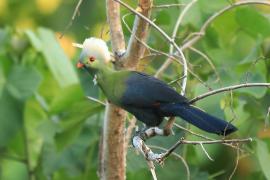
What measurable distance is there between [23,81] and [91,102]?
0.49 meters

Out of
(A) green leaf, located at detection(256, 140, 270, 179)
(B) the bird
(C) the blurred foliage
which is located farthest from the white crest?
(A) green leaf, located at detection(256, 140, 270, 179)

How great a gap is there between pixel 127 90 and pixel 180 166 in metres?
1.21

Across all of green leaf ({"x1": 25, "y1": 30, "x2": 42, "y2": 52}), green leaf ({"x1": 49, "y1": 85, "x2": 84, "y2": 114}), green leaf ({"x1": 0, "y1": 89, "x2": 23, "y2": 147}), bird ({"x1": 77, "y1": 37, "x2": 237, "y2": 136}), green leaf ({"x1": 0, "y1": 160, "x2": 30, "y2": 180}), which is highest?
bird ({"x1": 77, "y1": 37, "x2": 237, "y2": 136})

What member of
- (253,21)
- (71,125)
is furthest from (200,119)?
(71,125)

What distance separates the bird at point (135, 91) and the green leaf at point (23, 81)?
1448 millimetres

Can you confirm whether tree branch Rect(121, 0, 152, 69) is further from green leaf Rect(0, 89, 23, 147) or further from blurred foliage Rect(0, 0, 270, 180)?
green leaf Rect(0, 89, 23, 147)

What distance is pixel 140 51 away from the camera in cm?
295

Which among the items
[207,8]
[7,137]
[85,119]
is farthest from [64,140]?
[207,8]

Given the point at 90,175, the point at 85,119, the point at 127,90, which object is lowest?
the point at 90,175

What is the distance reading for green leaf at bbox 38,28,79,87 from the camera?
170 inches

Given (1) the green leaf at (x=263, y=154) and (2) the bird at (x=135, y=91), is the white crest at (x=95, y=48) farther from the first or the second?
(1) the green leaf at (x=263, y=154)

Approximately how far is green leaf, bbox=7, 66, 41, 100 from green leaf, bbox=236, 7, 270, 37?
3.11 ft

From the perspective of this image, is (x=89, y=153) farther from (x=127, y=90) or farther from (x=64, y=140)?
(x=127, y=90)

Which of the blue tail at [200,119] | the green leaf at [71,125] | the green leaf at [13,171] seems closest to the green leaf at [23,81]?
the green leaf at [71,125]
